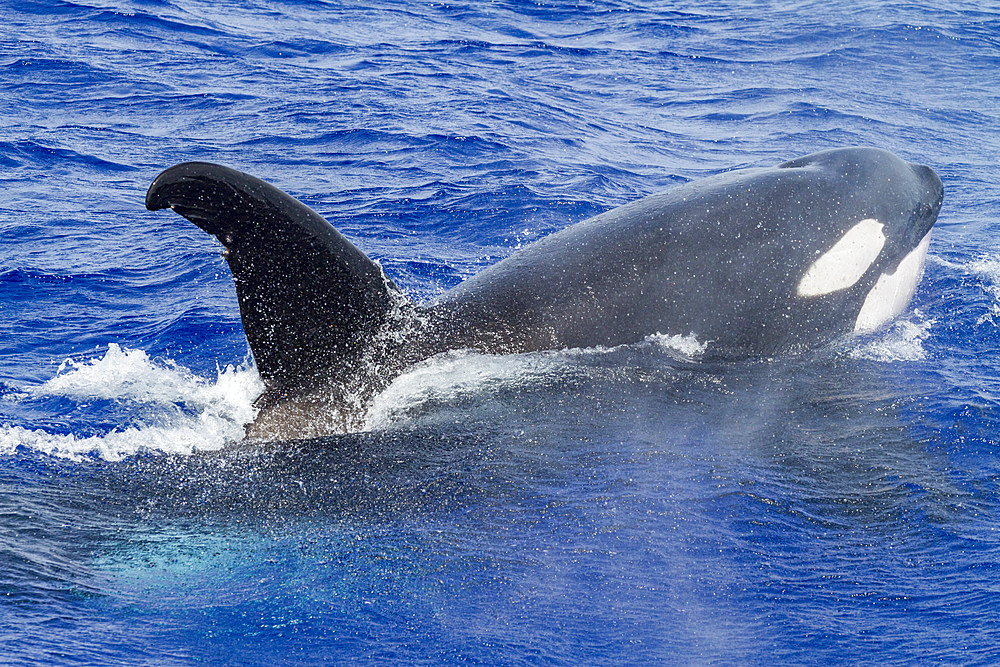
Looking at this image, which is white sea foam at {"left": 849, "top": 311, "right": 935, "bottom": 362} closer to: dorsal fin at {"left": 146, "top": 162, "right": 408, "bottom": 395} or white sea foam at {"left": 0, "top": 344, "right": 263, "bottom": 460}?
dorsal fin at {"left": 146, "top": 162, "right": 408, "bottom": 395}

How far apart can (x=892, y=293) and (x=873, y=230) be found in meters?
0.81

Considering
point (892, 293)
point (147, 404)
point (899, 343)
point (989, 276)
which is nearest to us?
point (147, 404)

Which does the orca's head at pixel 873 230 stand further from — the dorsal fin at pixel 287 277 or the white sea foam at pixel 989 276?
the dorsal fin at pixel 287 277

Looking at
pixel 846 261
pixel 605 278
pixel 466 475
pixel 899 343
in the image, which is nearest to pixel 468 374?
pixel 466 475

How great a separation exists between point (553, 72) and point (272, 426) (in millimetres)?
15896

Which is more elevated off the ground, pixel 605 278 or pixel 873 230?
pixel 873 230

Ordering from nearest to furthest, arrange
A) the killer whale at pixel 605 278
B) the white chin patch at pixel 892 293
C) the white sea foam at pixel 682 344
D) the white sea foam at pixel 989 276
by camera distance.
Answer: the killer whale at pixel 605 278, the white sea foam at pixel 682 344, the white chin patch at pixel 892 293, the white sea foam at pixel 989 276

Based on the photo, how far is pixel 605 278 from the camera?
27.6 ft

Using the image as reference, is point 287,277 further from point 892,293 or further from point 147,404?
point 892,293

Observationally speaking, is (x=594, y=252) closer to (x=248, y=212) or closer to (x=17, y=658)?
(x=248, y=212)

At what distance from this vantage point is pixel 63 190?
1448 centimetres

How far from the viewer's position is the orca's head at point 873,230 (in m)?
9.00

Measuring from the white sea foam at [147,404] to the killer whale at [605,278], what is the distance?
522 mm

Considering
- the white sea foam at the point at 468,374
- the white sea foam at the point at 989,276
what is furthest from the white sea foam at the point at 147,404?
the white sea foam at the point at 989,276
